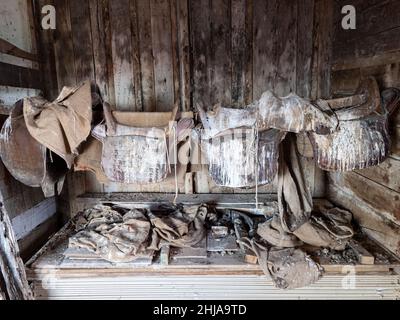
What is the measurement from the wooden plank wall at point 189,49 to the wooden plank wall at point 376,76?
270 millimetres

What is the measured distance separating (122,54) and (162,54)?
1.06 ft

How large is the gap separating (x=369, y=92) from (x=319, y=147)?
40 cm

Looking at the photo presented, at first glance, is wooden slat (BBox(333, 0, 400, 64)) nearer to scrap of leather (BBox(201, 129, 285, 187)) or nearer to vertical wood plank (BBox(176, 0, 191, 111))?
scrap of leather (BBox(201, 129, 285, 187))

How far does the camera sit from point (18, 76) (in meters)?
2.09

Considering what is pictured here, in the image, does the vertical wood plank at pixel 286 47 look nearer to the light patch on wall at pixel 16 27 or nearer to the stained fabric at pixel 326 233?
the stained fabric at pixel 326 233

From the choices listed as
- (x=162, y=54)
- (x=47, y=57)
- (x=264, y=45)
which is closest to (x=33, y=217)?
(x=47, y=57)

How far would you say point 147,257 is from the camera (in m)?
1.89

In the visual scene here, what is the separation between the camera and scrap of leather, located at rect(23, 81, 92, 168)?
5.11 feet

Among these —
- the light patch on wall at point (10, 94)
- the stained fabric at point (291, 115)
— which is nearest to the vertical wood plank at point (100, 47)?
the light patch on wall at point (10, 94)

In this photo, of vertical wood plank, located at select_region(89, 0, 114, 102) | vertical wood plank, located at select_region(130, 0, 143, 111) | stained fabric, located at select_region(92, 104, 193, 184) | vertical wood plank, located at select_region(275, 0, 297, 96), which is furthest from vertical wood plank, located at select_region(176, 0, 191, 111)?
stained fabric, located at select_region(92, 104, 193, 184)

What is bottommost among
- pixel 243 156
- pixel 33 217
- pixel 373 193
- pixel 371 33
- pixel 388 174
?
pixel 33 217

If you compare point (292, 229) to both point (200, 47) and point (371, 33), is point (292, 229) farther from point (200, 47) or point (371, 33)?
point (200, 47)

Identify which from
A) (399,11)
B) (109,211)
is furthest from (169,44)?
(399,11)

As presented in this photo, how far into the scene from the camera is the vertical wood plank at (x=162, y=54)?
2.39 meters
